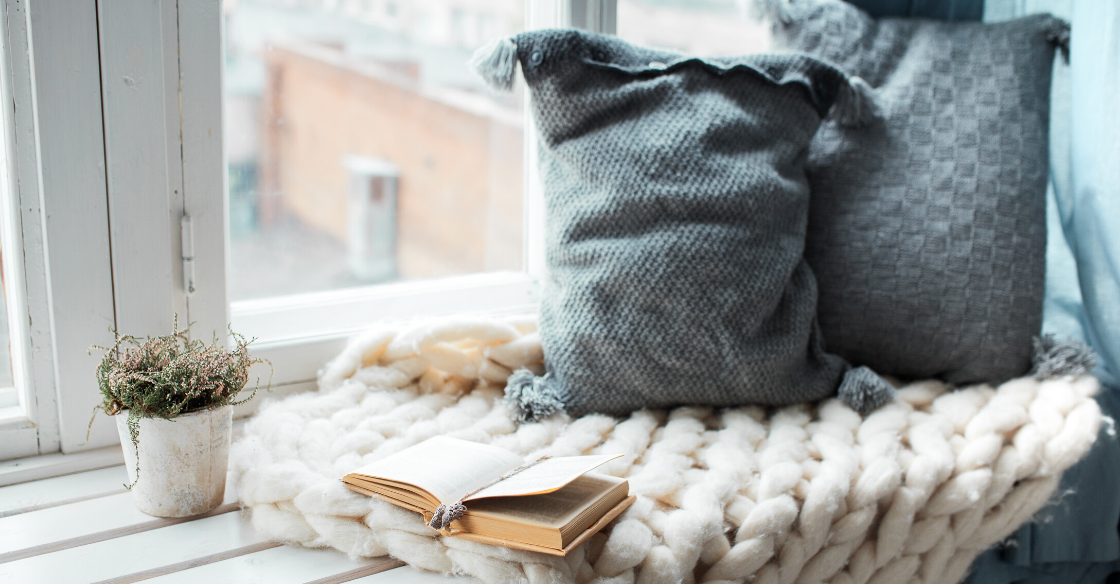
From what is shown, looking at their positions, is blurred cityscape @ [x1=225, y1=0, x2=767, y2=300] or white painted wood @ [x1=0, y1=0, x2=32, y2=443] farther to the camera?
blurred cityscape @ [x1=225, y1=0, x2=767, y2=300]

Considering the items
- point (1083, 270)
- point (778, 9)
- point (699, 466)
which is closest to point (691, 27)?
point (778, 9)

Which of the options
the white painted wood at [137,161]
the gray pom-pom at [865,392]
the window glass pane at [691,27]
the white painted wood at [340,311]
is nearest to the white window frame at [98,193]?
the white painted wood at [137,161]

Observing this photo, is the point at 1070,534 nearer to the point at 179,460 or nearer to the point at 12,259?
the point at 179,460

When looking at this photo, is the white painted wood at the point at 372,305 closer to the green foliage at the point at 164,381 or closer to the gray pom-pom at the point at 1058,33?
the green foliage at the point at 164,381

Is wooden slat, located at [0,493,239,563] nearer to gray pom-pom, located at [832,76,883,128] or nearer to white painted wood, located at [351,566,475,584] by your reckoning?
white painted wood, located at [351,566,475,584]

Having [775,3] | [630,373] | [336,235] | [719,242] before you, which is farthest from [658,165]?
[336,235]

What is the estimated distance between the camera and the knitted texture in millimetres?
930

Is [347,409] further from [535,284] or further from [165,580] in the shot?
[535,284]

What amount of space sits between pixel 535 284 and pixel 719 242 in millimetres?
435

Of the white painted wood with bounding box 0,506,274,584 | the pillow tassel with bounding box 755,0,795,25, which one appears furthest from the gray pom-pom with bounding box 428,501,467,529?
the pillow tassel with bounding box 755,0,795,25

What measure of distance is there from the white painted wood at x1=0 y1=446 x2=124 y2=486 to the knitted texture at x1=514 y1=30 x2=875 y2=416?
539mm

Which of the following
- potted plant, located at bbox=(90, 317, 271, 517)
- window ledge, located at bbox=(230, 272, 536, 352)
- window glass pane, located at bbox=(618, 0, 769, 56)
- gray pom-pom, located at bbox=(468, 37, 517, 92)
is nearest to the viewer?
potted plant, located at bbox=(90, 317, 271, 517)

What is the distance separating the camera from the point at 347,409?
3.09 feet

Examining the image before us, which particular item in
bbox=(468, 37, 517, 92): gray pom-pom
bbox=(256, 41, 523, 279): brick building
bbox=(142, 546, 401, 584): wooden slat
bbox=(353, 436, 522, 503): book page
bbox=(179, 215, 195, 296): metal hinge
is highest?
bbox=(468, 37, 517, 92): gray pom-pom
